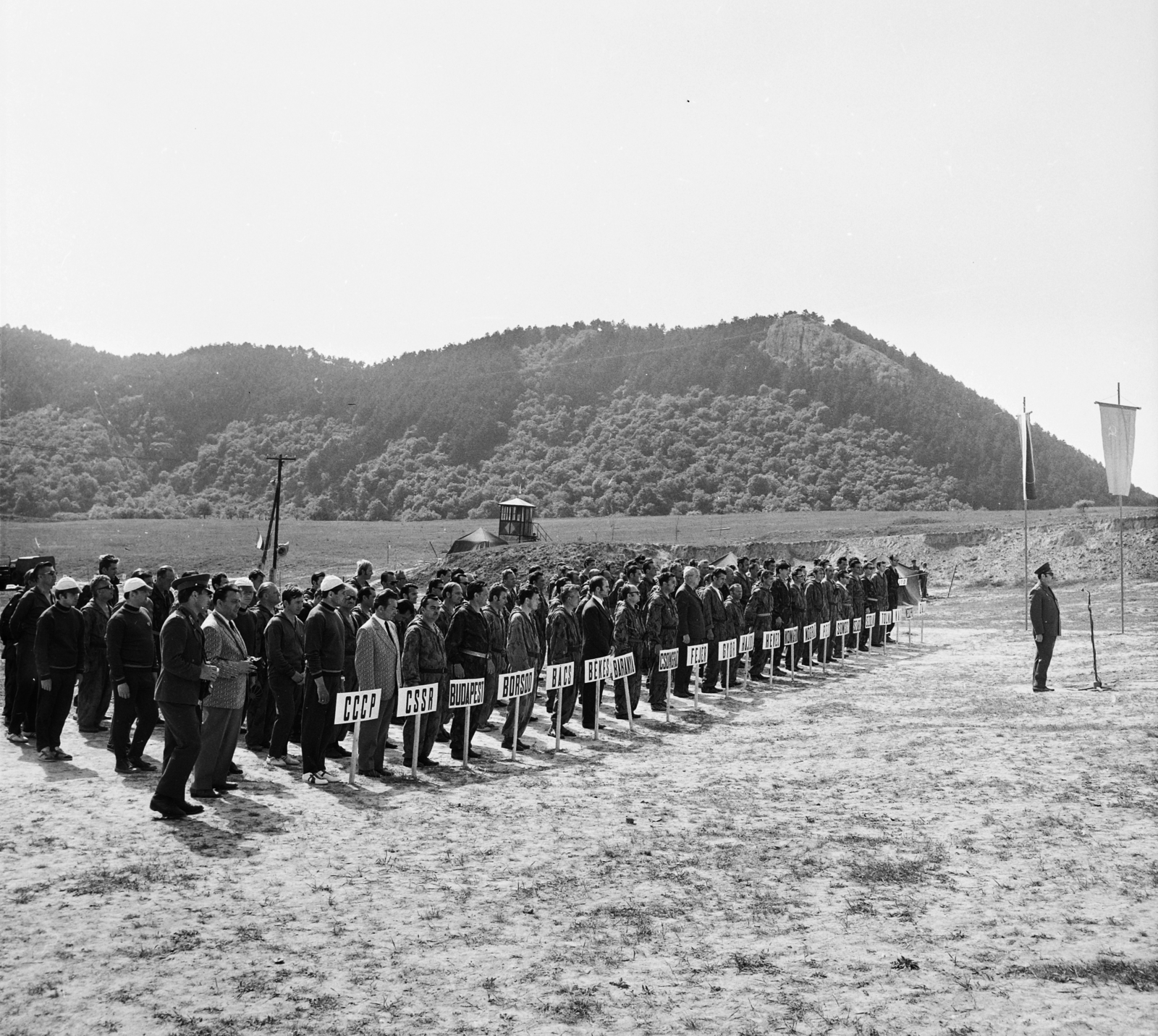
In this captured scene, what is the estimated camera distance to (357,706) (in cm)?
998

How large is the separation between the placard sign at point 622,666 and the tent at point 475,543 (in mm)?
46064

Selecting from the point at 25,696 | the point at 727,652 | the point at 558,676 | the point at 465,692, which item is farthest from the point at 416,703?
the point at 727,652

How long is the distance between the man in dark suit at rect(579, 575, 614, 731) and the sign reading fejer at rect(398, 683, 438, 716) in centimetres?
345

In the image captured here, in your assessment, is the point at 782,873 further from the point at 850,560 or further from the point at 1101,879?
the point at 850,560

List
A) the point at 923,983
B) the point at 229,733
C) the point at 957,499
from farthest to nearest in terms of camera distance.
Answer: the point at 957,499 < the point at 229,733 < the point at 923,983

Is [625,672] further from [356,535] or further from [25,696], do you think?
[356,535]

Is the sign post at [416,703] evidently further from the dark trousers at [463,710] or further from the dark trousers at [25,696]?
the dark trousers at [25,696]

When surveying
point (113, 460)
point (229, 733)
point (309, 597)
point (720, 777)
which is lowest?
point (720, 777)

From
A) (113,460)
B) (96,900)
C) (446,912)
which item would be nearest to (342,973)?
(446,912)

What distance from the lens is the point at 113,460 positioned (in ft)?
438

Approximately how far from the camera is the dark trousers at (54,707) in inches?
433

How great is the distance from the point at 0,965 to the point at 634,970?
3370 millimetres

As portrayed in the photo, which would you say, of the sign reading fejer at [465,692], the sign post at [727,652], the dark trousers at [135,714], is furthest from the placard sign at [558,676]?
the sign post at [727,652]

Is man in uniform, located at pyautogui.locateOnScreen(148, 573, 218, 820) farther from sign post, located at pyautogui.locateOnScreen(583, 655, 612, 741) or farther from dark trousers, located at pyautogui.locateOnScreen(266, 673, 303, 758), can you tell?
sign post, located at pyautogui.locateOnScreen(583, 655, 612, 741)
